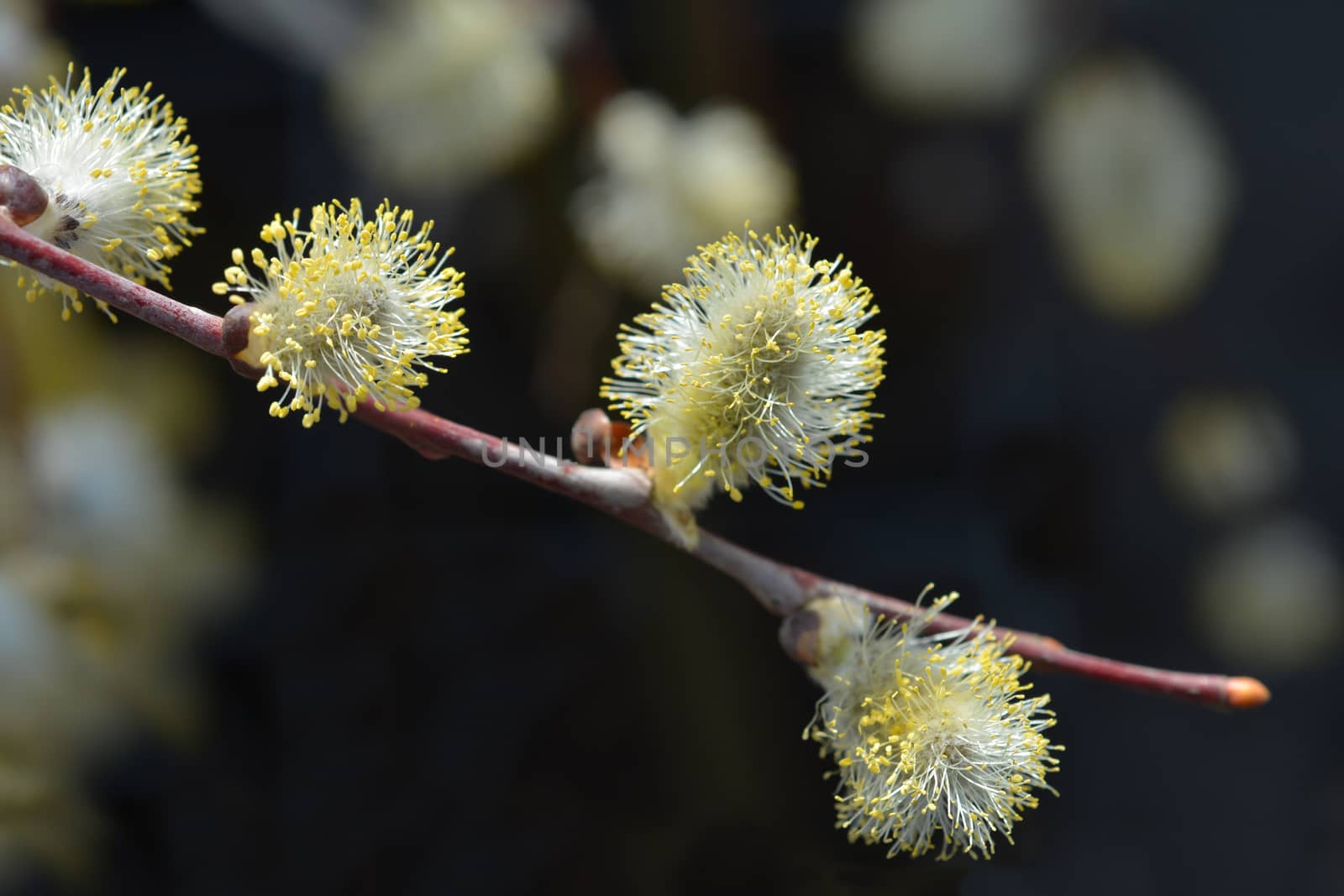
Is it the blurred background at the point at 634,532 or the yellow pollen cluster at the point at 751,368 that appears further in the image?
the blurred background at the point at 634,532

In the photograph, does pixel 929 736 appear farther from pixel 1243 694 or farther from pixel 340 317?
pixel 340 317

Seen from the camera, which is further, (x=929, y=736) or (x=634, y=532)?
(x=634, y=532)

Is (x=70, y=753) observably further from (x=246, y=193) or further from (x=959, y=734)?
(x=959, y=734)

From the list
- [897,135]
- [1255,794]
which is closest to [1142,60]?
[897,135]

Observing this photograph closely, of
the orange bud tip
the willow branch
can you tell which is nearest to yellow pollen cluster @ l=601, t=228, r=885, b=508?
the willow branch

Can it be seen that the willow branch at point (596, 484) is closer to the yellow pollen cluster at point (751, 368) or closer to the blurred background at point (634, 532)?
the yellow pollen cluster at point (751, 368)

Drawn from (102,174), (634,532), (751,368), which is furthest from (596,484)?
(634,532)

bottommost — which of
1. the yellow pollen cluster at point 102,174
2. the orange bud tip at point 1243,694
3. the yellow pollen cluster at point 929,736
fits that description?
the yellow pollen cluster at point 929,736

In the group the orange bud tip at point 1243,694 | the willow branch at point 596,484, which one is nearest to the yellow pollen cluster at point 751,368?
the willow branch at point 596,484
